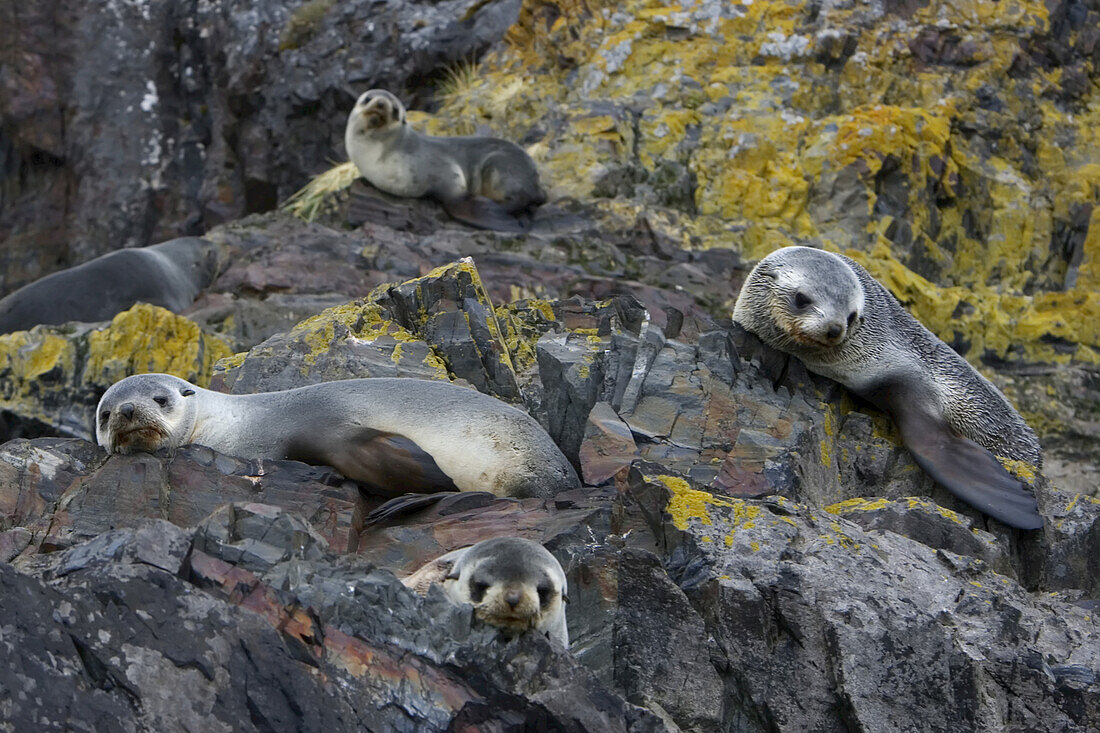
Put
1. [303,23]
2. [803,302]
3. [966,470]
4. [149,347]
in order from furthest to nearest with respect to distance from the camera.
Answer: [303,23] → [149,347] → [803,302] → [966,470]

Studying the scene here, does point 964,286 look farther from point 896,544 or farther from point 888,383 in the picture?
point 896,544

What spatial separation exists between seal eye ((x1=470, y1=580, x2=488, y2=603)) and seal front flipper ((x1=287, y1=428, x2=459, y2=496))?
81.0 inches

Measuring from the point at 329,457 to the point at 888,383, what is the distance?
3813 mm

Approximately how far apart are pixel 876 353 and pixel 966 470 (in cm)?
106

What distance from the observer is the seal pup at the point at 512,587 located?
513cm

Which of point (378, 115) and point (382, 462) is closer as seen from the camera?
point (382, 462)

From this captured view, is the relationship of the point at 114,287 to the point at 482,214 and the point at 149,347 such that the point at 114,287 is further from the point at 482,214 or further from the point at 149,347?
the point at 482,214

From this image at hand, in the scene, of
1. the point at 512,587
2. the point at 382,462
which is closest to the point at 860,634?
the point at 512,587

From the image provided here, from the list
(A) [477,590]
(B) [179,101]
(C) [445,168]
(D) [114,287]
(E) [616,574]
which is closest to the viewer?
(A) [477,590]

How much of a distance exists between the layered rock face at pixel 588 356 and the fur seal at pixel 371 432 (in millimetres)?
229

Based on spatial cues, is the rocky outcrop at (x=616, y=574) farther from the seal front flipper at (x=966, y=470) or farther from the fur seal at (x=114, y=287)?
the fur seal at (x=114, y=287)

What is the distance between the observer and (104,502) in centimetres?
649

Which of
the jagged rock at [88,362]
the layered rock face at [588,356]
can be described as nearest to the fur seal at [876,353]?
the layered rock face at [588,356]

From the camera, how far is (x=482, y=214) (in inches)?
550
